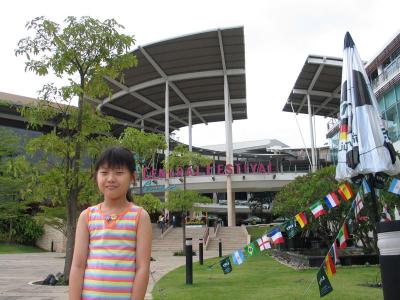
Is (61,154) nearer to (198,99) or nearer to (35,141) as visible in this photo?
(35,141)

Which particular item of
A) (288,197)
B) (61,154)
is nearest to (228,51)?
(288,197)

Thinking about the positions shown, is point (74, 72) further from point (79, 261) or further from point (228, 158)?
point (228, 158)

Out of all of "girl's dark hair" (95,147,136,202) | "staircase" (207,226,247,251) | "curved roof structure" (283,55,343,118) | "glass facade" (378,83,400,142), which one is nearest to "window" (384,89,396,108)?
"glass facade" (378,83,400,142)

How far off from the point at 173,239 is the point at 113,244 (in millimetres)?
30344

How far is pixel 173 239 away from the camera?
3241 cm

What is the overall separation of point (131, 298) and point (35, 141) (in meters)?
8.74

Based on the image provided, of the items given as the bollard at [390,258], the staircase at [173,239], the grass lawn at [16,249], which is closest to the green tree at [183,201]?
the staircase at [173,239]

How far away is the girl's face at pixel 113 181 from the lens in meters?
2.80

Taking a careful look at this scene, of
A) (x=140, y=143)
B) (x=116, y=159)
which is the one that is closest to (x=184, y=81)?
(x=140, y=143)

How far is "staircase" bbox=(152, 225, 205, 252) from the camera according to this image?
29436 millimetres

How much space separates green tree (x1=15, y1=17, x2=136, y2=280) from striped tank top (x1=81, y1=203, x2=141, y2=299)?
8236 millimetres

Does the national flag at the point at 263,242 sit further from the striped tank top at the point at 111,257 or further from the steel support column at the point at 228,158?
the steel support column at the point at 228,158

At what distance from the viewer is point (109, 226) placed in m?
2.74

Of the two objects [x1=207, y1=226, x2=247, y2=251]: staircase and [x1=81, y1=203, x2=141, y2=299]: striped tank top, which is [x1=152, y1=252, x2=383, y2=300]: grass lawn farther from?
[x1=207, y1=226, x2=247, y2=251]: staircase
